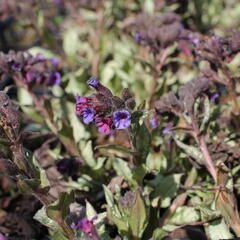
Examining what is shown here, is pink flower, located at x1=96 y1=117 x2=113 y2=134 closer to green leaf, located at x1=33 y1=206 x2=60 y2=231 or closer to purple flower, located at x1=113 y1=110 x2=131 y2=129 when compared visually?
purple flower, located at x1=113 y1=110 x2=131 y2=129

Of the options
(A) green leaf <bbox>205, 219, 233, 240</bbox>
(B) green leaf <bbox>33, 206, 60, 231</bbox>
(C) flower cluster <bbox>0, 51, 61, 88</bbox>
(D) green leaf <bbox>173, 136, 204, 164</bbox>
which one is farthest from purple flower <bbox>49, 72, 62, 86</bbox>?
(A) green leaf <bbox>205, 219, 233, 240</bbox>

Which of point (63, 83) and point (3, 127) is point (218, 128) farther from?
point (3, 127)

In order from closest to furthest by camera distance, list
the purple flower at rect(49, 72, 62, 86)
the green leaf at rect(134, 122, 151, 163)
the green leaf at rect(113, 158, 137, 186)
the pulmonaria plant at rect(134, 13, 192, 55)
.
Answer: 1. the green leaf at rect(134, 122, 151, 163)
2. the green leaf at rect(113, 158, 137, 186)
3. the purple flower at rect(49, 72, 62, 86)
4. the pulmonaria plant at rect(134, 13, 192, 55)

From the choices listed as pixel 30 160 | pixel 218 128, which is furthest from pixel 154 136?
pixel 30 160

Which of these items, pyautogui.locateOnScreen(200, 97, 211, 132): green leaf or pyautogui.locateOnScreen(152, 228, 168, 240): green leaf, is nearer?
pyautogui.locateOnScreen(152, 228, 168, 240): green leaf

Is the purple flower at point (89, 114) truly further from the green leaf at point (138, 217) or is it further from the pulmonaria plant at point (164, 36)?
the pulmonaria plant at point (164, 36)

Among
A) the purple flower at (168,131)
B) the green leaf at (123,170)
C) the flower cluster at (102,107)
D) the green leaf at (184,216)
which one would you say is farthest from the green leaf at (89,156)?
the flower cluster at (102,107)
